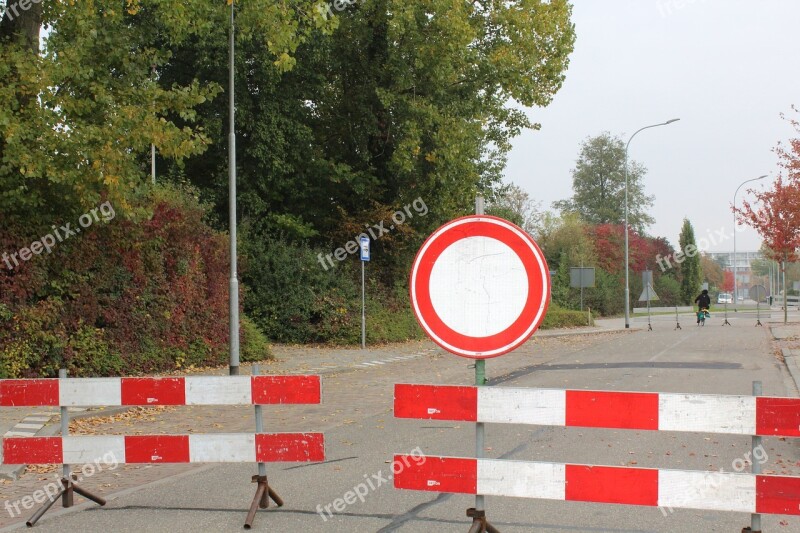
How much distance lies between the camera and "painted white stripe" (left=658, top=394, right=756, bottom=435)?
4590 millimetres

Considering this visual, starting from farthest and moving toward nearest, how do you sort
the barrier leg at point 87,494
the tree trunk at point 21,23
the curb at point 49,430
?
1. the tree trunk at point 21,23
2. the curb at point 49,430
3. the barrier leg at point 87,494

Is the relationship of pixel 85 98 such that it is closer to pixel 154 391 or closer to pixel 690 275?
pixel 154 391

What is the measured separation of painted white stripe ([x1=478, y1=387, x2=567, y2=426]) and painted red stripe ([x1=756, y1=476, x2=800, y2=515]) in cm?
113

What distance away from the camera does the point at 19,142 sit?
12383 mm

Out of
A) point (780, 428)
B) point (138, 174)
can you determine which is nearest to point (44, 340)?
point (138, 174)

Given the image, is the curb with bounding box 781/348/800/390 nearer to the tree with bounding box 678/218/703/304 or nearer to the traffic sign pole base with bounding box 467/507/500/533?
the traffic sign pole base with bounding box 467/507/500/533

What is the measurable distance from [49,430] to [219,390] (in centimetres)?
521

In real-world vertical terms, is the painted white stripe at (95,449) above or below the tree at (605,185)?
below

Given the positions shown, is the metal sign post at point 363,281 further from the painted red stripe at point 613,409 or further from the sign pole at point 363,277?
the painted red stripe at point 613,409

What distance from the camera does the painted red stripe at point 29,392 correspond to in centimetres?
619

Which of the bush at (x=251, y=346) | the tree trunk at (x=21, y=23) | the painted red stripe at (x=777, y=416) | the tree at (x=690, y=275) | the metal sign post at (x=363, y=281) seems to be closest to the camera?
the painted red stripe at (x=777, y=416)

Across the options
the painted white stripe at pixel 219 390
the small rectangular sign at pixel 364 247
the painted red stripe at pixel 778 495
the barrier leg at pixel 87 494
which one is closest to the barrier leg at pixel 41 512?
the barrier leg at pixel 87 494

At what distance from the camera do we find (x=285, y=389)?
586cm

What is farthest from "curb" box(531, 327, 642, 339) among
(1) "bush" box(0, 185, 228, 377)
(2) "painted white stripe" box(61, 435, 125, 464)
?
(2) "painted white stripe" box(61, 435, 125, 464)
